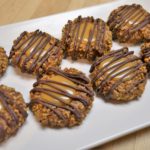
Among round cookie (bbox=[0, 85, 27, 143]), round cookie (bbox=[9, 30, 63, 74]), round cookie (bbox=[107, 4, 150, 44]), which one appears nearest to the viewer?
round cookie (bbox=[0, 85, 27, 143])

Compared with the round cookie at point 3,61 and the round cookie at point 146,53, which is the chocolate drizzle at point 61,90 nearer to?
the round cookie at point 3,61

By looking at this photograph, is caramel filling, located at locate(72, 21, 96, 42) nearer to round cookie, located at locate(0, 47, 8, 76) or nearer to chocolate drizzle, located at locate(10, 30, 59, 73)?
chocolate drizzle, located at locate(10, 30, 59, 73)

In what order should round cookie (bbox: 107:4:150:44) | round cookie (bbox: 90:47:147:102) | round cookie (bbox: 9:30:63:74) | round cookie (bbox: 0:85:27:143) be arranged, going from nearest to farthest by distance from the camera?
1. round cookie (bbox: 0:85:27:143)
2. round cookie (bbox: 90:47:147:102)
3. round cookie (bbox: 9:30:63:74)
4. round cookie (bbox: 107:4:150:44)

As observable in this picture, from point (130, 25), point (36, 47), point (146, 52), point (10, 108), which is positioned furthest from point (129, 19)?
point (10, 108)

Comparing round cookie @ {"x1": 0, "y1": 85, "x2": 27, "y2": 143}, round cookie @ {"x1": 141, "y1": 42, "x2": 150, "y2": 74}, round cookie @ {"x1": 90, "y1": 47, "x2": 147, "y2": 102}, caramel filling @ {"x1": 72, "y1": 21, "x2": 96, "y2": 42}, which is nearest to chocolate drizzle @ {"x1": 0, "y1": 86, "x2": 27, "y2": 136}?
round cookie @ {"x1": 0, "y1": 85, "x2": 27, "y2": 143}

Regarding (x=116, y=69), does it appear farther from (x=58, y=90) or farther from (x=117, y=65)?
(x=58, y=90)

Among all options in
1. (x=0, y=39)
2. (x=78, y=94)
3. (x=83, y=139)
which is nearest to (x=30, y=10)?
(x=0, y=39)

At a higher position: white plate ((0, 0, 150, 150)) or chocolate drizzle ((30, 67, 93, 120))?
chocolate drizzle ((30, 67, 93, 120))

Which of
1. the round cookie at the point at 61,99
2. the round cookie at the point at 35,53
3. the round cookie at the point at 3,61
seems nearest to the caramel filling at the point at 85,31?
the round cookie at the point at 35,53

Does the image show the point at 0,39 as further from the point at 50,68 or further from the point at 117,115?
the point at 117,115
